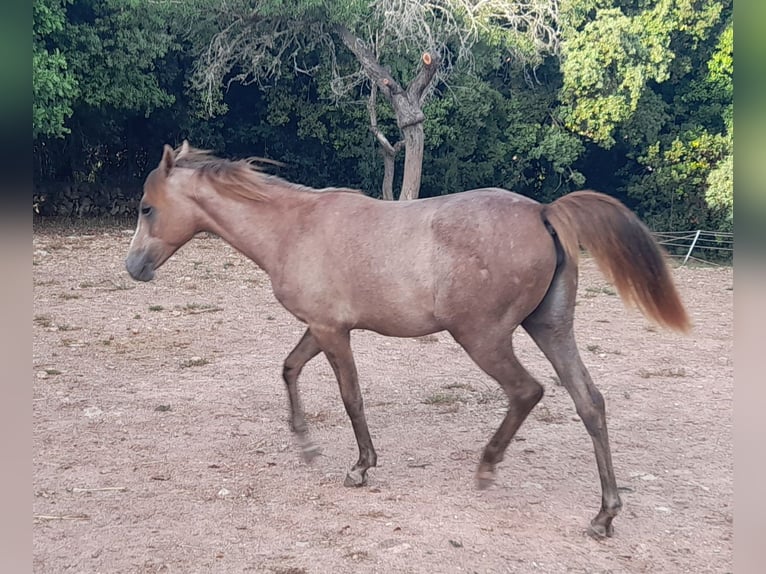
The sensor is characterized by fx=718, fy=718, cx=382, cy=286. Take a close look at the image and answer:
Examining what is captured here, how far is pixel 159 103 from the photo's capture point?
17.5 metres

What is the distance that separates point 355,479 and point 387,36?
45.2 ft

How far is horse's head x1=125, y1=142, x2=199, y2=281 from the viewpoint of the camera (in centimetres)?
430

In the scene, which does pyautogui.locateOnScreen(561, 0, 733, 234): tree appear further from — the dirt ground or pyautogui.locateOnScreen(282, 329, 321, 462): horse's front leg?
pyautogui.locateOnScreen(282, 329, 321, 462): horse's front leg

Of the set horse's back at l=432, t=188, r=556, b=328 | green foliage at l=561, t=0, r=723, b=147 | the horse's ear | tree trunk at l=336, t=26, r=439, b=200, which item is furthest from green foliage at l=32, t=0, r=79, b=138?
horse's back at l=432, t=188, r=556, b=328

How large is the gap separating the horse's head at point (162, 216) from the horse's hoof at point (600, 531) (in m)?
2.82

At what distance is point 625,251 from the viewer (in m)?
3.55

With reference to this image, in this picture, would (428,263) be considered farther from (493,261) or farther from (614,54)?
(614,54)

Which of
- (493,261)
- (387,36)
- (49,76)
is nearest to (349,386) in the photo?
(493,261)

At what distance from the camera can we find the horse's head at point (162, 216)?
4.30 meters

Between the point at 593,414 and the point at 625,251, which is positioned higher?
the point at 625,251

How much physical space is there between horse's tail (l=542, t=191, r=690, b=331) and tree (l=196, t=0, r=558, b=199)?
1187 centimetres

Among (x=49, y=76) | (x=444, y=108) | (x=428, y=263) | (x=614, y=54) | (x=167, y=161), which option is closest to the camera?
(x=428, y=263)

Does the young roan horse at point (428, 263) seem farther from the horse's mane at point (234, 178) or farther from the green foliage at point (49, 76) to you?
the green foliage at point (49, 76)
